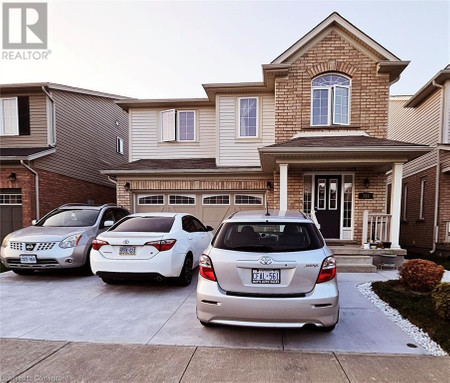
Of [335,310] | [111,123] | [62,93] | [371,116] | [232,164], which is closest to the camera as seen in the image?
[335,310]

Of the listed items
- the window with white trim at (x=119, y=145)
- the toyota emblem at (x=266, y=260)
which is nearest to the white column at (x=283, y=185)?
the toyota emblem at (x=266, y=260)

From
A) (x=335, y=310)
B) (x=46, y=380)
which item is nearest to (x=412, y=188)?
(x=335, y=310)

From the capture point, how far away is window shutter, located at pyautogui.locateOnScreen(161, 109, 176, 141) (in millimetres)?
10515

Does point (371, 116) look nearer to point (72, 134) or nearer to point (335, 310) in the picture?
point (335, 310)

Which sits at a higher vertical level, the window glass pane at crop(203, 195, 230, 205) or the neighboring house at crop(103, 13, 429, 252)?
the neighboring house at crop(103, 13, 429, 252)

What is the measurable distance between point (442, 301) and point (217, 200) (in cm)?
719

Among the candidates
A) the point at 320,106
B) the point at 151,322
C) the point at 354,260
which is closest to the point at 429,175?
the point at 320,106

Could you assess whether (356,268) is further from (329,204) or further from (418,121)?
(418,121)

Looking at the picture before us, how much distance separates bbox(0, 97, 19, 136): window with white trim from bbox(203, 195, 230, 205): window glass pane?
843cm

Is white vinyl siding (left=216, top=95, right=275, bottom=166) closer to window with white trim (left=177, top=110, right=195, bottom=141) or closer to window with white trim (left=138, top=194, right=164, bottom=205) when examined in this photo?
window with white trim (left=177, top=110, right=195, bottom=141)

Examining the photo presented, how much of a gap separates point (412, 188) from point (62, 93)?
15.9 metres

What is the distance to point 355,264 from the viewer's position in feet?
21.9

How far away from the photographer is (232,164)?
976cm

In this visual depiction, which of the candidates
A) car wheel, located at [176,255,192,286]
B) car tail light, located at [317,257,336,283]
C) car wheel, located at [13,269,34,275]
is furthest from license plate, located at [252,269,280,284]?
car wheel, located at [13,269,34,275]
